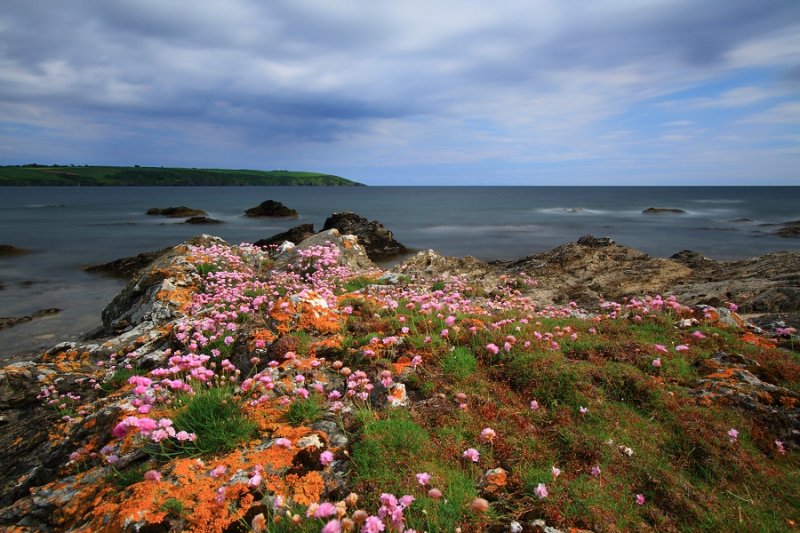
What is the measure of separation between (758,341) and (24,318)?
2374cm

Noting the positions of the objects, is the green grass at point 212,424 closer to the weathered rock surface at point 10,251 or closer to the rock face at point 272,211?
the weathered rock surface at point 10,251

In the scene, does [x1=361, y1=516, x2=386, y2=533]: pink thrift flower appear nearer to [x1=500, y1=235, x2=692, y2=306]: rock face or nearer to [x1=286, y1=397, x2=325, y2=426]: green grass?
[x1=286, y1=397, x2=325, y2=426]: green grass

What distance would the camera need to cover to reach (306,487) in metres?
3.79

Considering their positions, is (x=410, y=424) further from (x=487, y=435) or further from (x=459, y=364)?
(x=459, y=364)

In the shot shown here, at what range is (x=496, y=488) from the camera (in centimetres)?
396

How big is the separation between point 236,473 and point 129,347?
20.2 ft

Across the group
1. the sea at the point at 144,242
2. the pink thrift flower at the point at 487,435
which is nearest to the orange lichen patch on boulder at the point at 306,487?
the pink thrift flower at the point at 487,435

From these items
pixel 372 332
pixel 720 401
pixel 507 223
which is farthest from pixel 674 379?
pixel 507 223

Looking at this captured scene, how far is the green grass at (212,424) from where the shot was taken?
434 cm

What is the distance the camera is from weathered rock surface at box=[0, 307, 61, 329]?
16.2 meters

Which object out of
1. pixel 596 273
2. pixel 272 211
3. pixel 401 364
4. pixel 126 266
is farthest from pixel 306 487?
pixel 272 211

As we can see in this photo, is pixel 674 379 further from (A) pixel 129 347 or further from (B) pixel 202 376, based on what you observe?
(A) pixel 129 347

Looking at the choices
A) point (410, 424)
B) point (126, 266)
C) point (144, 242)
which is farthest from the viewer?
point (144, 242)

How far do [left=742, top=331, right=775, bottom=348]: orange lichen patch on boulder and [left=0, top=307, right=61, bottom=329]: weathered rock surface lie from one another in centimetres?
2294
